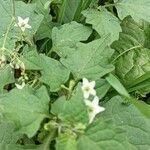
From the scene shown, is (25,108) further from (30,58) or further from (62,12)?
(62,12)

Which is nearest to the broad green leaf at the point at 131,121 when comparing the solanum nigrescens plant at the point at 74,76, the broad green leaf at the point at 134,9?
the solanum nigrescens plant at the point at 74,76

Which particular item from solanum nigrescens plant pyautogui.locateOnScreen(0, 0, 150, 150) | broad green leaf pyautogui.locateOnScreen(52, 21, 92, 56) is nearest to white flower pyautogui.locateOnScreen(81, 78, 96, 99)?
solanum nigrescens plant pyautogui.locateOnScreen(0, 0, 150, 150)

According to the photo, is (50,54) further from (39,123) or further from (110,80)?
(39,123)

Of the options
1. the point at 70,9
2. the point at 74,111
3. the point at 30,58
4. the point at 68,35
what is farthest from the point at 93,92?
the point at 70,9

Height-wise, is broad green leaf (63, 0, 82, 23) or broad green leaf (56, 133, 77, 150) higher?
broad green leaf (63, 0, 82, 23)

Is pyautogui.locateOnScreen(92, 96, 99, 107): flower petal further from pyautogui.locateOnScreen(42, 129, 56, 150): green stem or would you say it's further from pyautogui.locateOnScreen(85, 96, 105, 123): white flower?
pyautogui.locateOnScreen(42, 129, 56, 150): green stem
